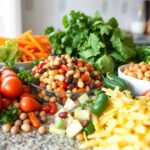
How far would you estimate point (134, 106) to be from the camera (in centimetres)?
81

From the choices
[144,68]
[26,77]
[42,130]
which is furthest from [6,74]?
[144,68]

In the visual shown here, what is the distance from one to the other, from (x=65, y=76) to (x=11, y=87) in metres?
0.19

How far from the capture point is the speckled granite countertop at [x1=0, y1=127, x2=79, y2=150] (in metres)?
0.81

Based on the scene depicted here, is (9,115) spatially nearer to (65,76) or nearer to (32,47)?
(65,76)

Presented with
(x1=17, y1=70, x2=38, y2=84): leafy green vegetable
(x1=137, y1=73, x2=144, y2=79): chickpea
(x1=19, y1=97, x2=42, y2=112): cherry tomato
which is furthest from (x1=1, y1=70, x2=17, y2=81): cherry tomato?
(x1=137, y1=73, x2=144, y2=79): chickpea

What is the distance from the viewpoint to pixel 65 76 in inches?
40.8

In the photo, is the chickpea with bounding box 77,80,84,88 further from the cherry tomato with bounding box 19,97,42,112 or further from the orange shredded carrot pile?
the orange shredded carrot pile

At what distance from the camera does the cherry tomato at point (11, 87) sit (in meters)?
0.97

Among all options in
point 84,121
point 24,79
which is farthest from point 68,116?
point 24,79

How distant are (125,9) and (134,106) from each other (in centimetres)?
242

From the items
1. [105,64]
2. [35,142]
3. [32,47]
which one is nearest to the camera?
[35,142]

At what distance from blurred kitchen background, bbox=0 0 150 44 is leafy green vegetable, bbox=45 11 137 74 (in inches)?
37.0

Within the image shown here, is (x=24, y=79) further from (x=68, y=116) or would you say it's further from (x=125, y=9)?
(x=125, y=9)

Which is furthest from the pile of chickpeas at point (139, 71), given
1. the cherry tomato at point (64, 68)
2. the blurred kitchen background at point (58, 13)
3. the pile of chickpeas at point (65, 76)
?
the blurred kitchen background at point (58, 13)
